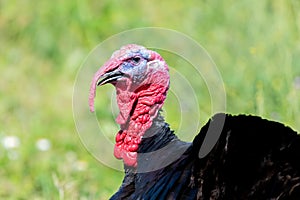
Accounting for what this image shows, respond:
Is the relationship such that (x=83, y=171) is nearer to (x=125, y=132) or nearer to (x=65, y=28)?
(x=125, y=132)

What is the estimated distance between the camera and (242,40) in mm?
6938

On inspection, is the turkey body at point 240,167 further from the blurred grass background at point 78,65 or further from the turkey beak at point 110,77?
the blurred grass background at point 78,65

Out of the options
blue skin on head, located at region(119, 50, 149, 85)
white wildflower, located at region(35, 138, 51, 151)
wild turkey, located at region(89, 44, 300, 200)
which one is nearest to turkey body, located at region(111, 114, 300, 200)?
wild turkey, located at region(89, 44, 300, 200)

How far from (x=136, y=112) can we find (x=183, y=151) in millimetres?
285

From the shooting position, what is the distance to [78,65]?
26.1 ft

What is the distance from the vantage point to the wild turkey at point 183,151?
342 cm

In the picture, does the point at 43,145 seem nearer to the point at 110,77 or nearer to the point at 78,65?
the point at 78,65

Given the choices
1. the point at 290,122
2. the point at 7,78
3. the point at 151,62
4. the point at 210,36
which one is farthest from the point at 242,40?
the point at 151,62

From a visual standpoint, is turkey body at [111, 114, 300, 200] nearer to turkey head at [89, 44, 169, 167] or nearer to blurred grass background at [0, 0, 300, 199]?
turkey head at [89, 44, 169, 167]

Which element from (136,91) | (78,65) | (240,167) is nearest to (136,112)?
(136,91)

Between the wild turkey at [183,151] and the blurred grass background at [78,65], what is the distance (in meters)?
1.14

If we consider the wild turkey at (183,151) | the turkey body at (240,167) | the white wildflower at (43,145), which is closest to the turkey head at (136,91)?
the wild turkey at (183,151)

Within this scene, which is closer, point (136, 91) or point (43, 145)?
point (136, 91)

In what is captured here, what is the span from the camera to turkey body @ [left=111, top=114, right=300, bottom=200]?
339 cm
